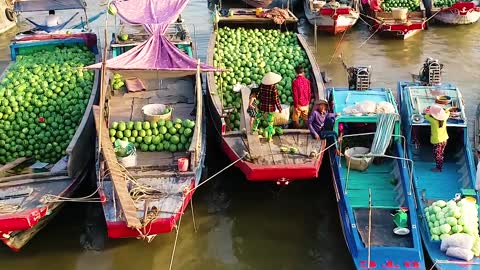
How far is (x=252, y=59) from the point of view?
11.3 m

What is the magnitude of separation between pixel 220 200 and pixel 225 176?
65 centimetres

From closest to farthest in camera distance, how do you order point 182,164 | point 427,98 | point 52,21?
point 182,164 → point 427,98 → point 52,21

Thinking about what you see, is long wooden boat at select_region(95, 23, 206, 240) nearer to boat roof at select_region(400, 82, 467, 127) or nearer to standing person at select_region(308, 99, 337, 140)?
standing person at select_region(308, 99, 337, 140)

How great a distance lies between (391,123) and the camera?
8.73 meters

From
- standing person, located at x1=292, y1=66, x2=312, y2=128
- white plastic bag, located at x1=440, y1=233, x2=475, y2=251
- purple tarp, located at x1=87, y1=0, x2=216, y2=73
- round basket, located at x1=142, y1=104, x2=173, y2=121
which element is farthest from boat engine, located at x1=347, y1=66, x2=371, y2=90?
white plastic bag, located at x1=440, y1=233, x2=475, y2=251

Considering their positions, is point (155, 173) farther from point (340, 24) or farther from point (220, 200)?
point (340, 24)

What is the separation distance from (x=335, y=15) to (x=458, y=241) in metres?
9.46

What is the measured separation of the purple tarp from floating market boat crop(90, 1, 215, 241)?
0.06 feet

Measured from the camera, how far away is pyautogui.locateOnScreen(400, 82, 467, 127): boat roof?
29.4 ft

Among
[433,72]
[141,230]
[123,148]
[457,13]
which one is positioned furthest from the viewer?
[457,13]

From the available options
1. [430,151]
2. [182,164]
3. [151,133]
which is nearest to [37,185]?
[151,133]

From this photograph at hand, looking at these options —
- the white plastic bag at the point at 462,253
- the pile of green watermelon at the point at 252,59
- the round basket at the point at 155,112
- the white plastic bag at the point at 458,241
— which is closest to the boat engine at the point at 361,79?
the pile of green watermelon at the point at 252,59

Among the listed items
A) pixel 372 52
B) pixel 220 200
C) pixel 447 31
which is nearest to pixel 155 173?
pixel 220 200

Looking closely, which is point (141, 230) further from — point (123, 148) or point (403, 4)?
point (403, 4)
